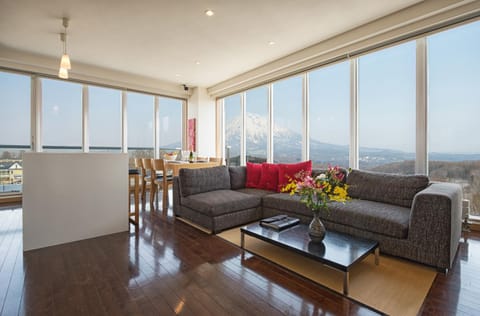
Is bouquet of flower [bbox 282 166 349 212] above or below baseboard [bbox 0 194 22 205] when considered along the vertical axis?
above

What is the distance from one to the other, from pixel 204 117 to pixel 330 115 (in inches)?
141

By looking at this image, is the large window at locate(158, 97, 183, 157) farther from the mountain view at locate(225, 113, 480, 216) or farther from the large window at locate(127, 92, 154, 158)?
the mountain view at locate(225, 113, 480, 216)

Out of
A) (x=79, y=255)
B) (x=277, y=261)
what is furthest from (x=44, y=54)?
(x=277, y=261)

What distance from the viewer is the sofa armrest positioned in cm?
193

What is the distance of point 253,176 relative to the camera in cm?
404

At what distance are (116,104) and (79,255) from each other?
4465mm

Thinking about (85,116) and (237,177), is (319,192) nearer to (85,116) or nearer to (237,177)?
(237,177)

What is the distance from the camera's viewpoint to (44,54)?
14.6 feet

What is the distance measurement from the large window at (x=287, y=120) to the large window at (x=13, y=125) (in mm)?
5216

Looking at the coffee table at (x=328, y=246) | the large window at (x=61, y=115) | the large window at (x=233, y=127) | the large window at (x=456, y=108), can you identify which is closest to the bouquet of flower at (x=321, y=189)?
the coffee table at (x=328, y=246)

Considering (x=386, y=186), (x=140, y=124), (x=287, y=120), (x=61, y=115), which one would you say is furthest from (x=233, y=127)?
(x=386, y=186)

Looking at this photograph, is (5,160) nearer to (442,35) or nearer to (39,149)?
→ (39,149)

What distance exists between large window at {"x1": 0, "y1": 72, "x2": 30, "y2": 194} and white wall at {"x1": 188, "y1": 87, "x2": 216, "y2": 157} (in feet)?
11.8

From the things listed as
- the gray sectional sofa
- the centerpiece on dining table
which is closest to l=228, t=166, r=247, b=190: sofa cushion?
the gray sectional sofa
